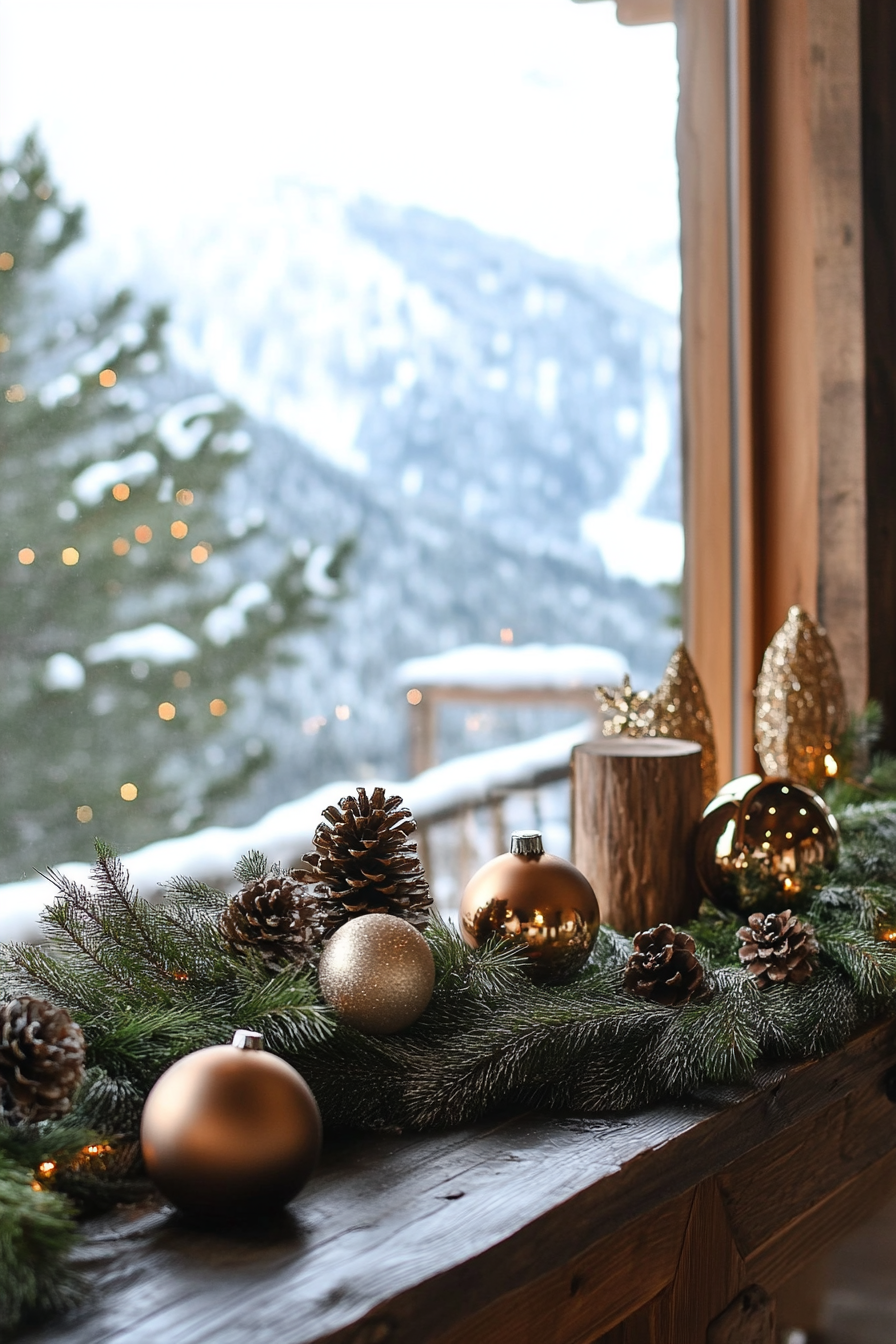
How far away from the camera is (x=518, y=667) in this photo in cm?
277

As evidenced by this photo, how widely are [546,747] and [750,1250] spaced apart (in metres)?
2.11

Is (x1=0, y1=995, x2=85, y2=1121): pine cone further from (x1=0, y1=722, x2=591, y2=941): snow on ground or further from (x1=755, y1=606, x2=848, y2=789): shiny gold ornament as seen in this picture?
(x1=0, y1=722, x2=591, y2=941): snow on ground

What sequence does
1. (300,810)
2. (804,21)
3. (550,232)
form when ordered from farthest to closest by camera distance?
(300,810)
(550,232)
(804,21)

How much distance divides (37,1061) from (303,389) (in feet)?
7.63

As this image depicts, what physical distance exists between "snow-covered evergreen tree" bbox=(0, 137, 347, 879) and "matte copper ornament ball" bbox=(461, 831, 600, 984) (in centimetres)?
152

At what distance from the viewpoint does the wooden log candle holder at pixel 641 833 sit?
3.14ft

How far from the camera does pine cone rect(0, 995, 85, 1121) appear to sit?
1.80 feet

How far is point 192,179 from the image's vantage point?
2506mm

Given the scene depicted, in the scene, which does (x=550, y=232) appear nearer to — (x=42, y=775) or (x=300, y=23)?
(x=300, y=23)

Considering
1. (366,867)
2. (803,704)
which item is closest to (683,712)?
(803,704)

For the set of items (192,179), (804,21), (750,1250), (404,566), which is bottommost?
(750,1250)

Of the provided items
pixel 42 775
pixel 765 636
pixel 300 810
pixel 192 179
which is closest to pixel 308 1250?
pixel 765 636

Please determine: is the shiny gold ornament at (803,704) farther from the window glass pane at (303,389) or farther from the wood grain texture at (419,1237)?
the window glass pane at (303,389)

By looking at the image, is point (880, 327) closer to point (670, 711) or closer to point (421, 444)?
point (670, 711)
